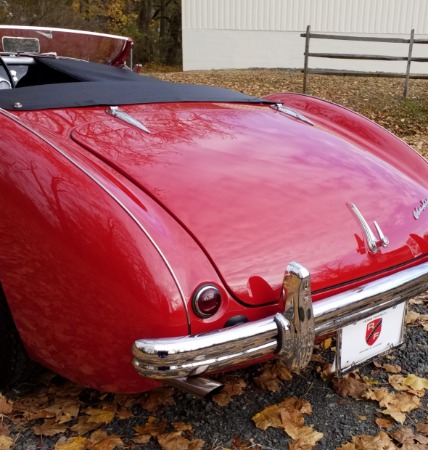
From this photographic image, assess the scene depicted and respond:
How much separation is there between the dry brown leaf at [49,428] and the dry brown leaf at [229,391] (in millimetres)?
593

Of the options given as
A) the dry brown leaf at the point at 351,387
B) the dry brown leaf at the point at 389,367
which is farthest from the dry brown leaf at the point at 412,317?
the dry brown leaf at the point at 351,387

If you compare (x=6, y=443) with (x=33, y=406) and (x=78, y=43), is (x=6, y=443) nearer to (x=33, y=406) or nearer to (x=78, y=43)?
(x=33, y=406)

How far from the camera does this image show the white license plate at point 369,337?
6.40 feet

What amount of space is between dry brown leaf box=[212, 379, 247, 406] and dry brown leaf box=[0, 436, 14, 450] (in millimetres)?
768

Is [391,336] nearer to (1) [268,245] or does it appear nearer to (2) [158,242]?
(1) [268,245]

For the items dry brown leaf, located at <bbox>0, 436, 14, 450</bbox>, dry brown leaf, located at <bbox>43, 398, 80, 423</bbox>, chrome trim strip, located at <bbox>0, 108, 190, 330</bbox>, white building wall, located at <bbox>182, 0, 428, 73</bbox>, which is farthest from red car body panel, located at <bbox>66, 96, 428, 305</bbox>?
white building wall, located at <bbox>182, 0, 428, 73</bbox>

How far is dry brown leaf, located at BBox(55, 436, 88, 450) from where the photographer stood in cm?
195

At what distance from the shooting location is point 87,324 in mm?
1690

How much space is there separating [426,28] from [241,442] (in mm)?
16171

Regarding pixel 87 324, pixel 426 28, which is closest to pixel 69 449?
pixel 87 324

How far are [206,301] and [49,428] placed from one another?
34.8 inches

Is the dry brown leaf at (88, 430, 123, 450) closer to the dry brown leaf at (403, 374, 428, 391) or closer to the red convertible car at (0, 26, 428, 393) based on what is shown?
the red convertible car at (0, 26, 428, 393)

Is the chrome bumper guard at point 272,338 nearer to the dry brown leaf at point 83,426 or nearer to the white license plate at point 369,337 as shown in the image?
the white license plate at point 369,337

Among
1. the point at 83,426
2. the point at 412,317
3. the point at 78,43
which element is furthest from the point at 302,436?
the point at 78,43
